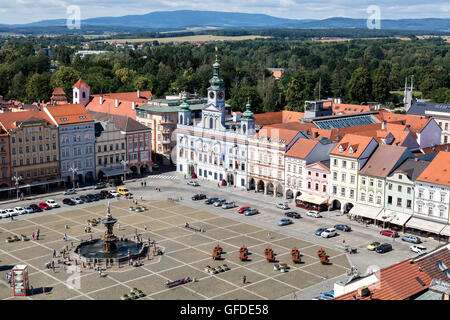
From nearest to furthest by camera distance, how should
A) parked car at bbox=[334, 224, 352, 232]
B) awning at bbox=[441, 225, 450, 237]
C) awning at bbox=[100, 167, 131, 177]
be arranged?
awning at bbox=[441, 225, 450, 237]
parked car at bbox=[334, 224, 352, 232]
awning at bbox=[100, 167, 131, 177]

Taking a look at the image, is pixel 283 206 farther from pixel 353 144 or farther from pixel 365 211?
pixel 353 144

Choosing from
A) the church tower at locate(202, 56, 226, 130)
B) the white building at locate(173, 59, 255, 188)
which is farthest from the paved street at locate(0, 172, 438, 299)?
the church tower at locate(202, 56, 226, 130)

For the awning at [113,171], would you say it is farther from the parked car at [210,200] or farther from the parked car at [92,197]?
the parked car at [210,200]

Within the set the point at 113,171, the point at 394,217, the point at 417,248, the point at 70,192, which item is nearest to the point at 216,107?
the point at 113,171

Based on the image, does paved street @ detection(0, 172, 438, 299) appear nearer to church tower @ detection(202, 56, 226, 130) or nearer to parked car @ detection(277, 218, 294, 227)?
parked car @ detection(277, 218, 294, 227)

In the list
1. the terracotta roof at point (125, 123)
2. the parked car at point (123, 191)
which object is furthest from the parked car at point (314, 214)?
the terracotta roof at point (125, 123)

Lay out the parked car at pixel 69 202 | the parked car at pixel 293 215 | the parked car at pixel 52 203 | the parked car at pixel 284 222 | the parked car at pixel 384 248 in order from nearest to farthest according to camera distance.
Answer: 1. the parked car at pixel 384 248
2. the parked car at pixel 284 222
3. the parked car at pixel 293 215
4. the parked car at pixel 52 203
5. the parked car at pixel 69 202
